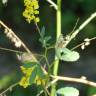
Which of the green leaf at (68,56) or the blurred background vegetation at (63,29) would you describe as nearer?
the green leaf at (68,56)

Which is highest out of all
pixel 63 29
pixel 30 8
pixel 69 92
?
pixel 63 29

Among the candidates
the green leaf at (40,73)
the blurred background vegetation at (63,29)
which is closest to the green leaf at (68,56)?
the green leaf at (40,73)

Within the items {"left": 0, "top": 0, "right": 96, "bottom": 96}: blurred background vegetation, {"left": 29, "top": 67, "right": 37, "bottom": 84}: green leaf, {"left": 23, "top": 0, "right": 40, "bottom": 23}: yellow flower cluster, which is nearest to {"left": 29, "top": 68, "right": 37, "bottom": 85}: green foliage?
{"left": 29, "top": 67, "right": 37, "bottom": 84}: green leaf

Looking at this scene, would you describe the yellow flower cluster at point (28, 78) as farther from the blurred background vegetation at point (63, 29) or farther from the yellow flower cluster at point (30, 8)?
the blurred background vegetation at point (63, 29)

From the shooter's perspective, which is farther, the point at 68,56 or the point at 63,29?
the point at 63,29

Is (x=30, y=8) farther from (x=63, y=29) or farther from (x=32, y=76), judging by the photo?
(x=63, y=29)

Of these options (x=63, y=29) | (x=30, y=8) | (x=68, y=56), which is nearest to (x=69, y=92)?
(x=68, y=56)

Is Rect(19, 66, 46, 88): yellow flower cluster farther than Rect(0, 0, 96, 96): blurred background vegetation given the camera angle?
No

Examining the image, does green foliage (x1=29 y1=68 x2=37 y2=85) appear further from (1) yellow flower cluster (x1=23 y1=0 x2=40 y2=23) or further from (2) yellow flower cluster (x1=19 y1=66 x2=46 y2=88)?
(1) yellow flower cluster (x1=23 y1=0 x2=40 y2=23)

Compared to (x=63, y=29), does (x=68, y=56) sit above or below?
below

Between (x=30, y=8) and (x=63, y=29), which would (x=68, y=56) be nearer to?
(x=30, y=8)

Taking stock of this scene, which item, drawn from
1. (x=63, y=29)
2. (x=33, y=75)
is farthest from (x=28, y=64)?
(x=63, y=29)
